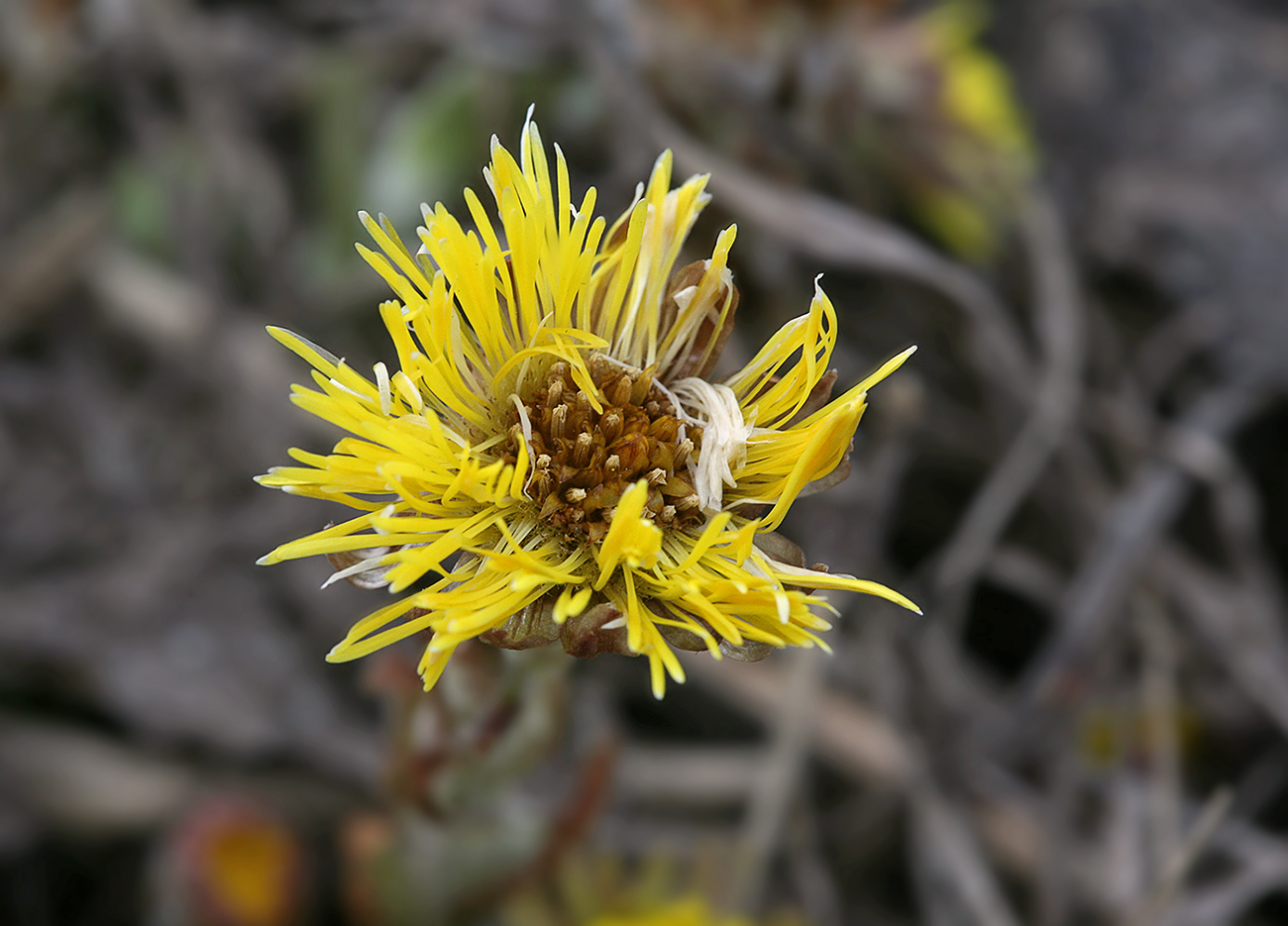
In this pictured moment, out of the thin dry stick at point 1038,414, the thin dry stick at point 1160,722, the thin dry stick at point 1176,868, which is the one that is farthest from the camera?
the thin dry stick at point 1038,414

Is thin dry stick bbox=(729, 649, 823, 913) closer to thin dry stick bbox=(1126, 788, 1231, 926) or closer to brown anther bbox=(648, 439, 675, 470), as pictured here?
thin dry stick bbox=(1126, 788, 1231, 926)

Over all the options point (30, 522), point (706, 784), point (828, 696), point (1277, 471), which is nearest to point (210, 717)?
point (30, 522)

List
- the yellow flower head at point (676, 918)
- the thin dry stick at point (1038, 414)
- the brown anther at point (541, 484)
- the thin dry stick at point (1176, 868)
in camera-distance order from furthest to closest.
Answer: the thin dry stick at point (1038, 414)
the yellow flower head at point (676, 918)
the thin dry stick at point (1176, 868)
the brown anther at point (541, 484)

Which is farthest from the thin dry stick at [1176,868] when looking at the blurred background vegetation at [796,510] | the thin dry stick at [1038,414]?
the thin dry stick at [1038,414]

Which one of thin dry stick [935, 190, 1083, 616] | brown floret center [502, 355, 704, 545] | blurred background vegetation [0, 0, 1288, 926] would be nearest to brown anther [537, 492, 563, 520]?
brown floret center [502, 355, 704, 545]

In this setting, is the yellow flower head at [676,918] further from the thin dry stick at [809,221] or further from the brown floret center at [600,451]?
the thin dry stick at [809,221]

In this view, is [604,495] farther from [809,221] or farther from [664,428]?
[809,221]

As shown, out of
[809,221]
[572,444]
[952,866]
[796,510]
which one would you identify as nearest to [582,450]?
[572,444]
